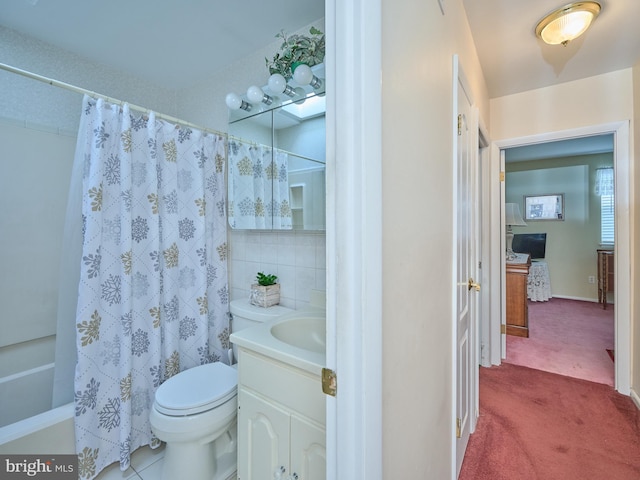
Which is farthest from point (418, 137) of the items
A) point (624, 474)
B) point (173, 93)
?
point (173, 93)

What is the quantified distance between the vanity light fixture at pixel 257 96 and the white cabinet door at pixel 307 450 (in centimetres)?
170

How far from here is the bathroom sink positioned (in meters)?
1.33

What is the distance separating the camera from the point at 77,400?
133 cm

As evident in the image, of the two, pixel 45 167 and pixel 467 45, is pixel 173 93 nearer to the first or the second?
pixel 45 167

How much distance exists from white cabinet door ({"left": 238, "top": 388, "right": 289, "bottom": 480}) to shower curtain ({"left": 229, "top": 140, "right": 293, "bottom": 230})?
963mm

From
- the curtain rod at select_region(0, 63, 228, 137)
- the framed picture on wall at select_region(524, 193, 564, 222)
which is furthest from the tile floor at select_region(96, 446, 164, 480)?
the framed picture on wall at select_region(524, 193, 564, 222)

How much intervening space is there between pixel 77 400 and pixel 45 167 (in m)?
1.44

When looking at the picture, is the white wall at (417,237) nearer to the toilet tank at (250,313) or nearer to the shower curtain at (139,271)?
the toilet tank at (250,313)

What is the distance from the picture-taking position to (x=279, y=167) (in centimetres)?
178

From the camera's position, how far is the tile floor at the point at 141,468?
4.71 feet

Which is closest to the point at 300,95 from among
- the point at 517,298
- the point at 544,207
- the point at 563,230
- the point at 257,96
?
the point at 257,96

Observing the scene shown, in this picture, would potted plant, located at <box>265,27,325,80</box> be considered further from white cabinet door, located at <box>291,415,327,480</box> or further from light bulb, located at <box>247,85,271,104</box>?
white cabinet door, located at <box>291,415,327,480</box>

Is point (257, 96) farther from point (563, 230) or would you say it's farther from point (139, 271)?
point (563, 230)

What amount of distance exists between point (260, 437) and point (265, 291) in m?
0.79
